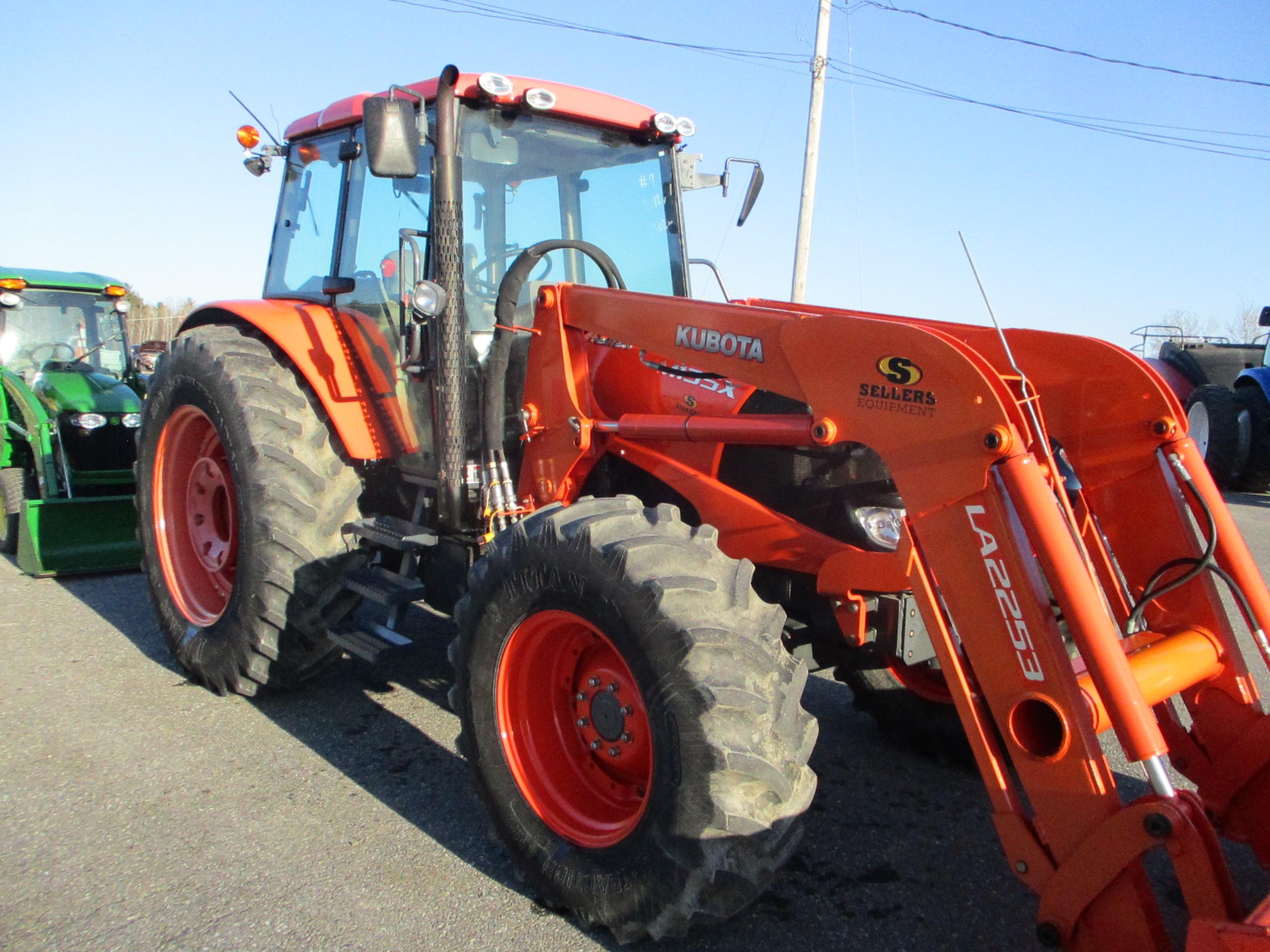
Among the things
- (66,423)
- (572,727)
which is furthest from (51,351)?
(572,727)

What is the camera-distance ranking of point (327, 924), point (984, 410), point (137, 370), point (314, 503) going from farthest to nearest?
point (137, 370)
point (314, 503)
point (327, 924)
point (984, 410)

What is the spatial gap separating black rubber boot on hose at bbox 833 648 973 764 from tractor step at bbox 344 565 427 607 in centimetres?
159

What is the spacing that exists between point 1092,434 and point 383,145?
226cm

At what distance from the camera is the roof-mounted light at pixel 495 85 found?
3.37 meters

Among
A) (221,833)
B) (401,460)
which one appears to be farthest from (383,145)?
(221,833)

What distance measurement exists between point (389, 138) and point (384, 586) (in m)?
1.65

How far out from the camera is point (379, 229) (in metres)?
3.88

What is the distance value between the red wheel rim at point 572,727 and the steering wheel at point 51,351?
22.7ft

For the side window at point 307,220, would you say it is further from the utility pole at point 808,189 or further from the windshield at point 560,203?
the utility pole at point 808,189

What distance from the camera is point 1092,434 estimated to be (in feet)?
8.68

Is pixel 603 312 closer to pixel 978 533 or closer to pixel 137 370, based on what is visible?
pixel 978 533

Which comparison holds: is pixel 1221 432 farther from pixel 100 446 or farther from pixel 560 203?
pixel 100 446

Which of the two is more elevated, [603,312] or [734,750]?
[603,312]

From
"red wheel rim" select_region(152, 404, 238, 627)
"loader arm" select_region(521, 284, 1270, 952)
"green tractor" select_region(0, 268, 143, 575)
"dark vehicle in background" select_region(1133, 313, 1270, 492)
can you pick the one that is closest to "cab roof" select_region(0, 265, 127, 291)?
"green tractor" select_region(0, 268, 143, 575)
